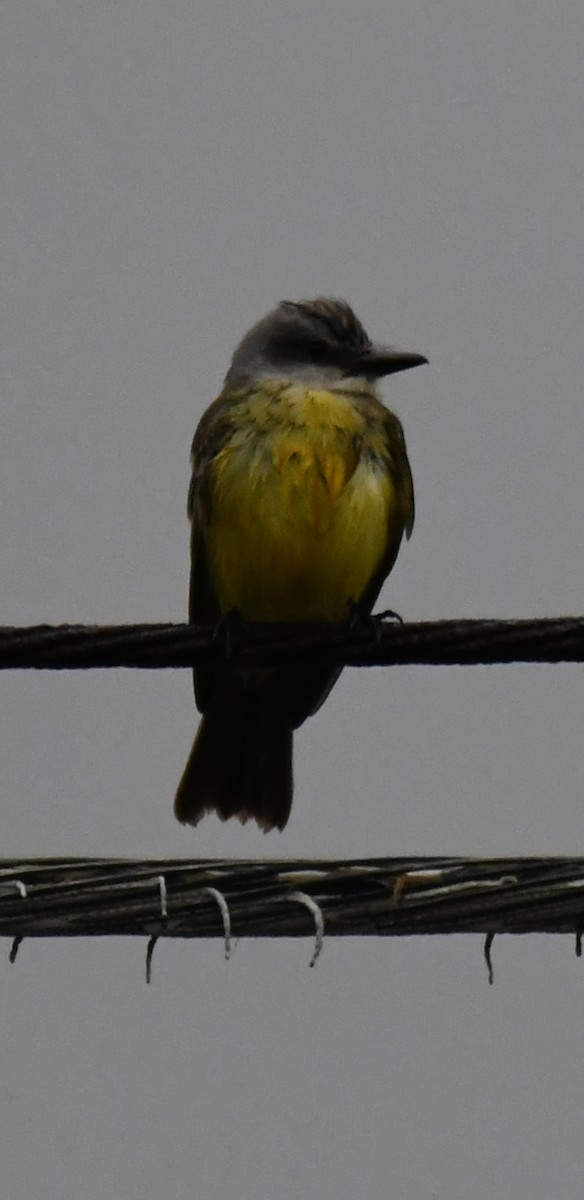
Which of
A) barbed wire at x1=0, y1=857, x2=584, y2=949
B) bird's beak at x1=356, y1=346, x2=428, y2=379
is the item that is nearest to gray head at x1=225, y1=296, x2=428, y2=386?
bird's beak at x1=356, y1=346, x2=428, y2=379

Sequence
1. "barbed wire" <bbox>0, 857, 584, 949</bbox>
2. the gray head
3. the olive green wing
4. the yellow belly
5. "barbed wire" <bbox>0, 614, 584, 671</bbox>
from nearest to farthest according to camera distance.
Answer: "barbed wire" <bbox>0, 857, 584, 949</bbox> → "barbed wire" <bbox>0, 614, 584, 671</bbox> → the yellow belly → the olive green wing → the gray head

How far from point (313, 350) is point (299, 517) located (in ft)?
3.12

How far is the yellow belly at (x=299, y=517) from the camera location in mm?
5852

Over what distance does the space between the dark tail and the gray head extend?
3.34 feet

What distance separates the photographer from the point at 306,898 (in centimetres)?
422

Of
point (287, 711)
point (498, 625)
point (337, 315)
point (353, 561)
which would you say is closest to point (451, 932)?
point (498, 625)

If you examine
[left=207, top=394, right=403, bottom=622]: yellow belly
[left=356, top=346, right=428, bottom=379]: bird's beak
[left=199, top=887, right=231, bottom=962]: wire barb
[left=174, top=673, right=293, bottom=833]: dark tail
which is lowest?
[left=199, top=887, right=231, bottom=962]: wire barb

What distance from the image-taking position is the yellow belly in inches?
230

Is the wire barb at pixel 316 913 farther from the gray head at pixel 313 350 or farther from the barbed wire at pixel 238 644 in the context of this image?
the gray head at pixel 313 350

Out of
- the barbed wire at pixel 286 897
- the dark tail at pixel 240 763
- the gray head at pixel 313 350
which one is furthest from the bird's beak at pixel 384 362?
the barbed wire at pixel 286 897

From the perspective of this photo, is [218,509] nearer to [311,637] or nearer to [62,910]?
[311,637]

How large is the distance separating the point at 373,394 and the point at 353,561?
67 cm

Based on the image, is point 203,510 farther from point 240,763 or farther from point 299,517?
point 240,763

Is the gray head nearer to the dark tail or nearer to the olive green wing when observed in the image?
the olive green wing
